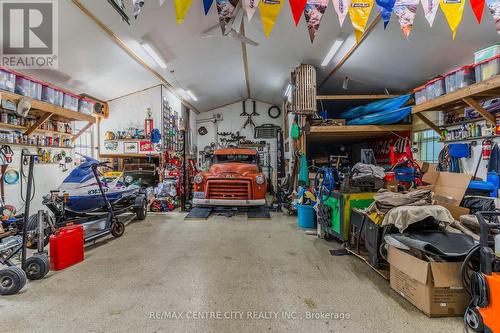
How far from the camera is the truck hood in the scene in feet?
18.1

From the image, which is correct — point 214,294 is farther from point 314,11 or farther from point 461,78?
point 461,78

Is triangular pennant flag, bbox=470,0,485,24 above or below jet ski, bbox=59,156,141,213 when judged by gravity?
above

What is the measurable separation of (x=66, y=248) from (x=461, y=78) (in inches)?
201

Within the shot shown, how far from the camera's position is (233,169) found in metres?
5.67

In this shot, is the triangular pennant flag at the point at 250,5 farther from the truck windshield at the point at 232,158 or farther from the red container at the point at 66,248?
the truck windshield at the point at 232,158

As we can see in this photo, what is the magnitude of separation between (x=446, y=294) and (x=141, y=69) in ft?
20.9

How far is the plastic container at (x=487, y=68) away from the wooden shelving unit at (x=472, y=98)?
3.0 inches

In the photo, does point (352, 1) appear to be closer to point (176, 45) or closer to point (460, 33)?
point (460, 33)

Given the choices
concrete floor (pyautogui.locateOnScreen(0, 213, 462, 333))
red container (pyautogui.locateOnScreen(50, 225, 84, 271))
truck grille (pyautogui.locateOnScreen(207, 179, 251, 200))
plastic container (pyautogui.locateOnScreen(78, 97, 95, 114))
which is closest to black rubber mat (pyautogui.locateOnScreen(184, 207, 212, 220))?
truck grille (pyautogui.locateOnScreen(207, 179, 251, 200))

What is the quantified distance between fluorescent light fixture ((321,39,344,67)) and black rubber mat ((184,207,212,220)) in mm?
4045

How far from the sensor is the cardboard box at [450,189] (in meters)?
2.76

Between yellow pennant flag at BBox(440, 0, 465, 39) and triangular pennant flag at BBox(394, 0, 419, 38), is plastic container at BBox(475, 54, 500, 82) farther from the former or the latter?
triangular pennant flag at BBox(394, 0, 419, 38)

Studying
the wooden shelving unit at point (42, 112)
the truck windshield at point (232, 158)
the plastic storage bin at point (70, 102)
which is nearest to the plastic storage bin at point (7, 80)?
the wooden shelving unit at point (42, 112)

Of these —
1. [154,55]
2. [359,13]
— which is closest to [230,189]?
[154,55]
